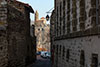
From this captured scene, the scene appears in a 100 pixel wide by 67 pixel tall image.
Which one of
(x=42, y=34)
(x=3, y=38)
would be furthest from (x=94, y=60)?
(x=42, y=34)

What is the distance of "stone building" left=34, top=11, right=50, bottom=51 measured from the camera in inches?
2951

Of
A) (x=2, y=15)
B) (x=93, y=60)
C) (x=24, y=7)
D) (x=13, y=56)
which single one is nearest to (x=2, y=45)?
(x=2, y=15)

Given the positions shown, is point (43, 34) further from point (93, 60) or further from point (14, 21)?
point (93, 60)

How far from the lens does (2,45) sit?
35.7 ft

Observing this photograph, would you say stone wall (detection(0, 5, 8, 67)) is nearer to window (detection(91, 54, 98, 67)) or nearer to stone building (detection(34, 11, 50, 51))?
window (detection(91, 54, 98, 67))

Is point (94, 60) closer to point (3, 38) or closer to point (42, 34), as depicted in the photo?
point (3, 38)

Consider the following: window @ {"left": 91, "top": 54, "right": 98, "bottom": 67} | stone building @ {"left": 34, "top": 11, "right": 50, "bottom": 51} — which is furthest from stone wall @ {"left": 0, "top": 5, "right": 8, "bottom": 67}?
stone building @ {"left": 34, "top": 11, "right": 50, "bottom": 51}

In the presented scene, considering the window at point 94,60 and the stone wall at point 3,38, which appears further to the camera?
the stone wall at point 3,38

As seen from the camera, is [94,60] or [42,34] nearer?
[94,60]

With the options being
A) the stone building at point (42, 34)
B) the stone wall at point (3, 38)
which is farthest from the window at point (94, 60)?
Result: the stone building at point (42, 34)

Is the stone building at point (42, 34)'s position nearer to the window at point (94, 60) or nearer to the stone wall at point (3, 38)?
the stone wall at point (3, 38)

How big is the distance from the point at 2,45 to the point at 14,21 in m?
4.56

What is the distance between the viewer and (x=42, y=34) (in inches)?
3066

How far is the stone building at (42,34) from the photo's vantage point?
75.0 metres
